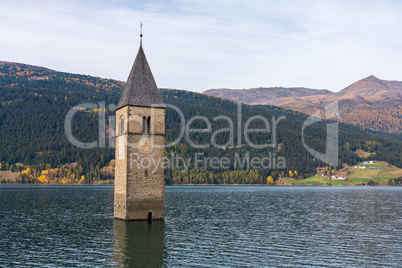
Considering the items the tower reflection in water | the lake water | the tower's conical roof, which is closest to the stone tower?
the tower's conical roof

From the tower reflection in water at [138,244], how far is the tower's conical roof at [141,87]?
1677 centimetres

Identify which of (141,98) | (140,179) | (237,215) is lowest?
(237,215)

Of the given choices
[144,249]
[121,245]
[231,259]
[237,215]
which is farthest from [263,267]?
[237,215]

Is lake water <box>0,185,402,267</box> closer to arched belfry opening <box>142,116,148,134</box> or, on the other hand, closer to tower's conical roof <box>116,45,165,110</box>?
arched belfry opening <box>142,116,148,134</box>

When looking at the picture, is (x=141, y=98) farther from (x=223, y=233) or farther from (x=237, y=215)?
(x=237, y=215)

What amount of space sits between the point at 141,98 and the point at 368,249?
35.2 meters

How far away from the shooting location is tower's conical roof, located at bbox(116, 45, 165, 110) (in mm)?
61625

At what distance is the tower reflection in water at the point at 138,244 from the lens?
39781 mm

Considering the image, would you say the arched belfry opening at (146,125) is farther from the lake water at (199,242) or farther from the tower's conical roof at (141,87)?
the lake water at (199,242)

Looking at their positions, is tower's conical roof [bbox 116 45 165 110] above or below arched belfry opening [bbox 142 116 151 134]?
above

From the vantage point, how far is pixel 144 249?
4488 centimetres

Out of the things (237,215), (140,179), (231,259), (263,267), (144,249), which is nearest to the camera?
(263,267)

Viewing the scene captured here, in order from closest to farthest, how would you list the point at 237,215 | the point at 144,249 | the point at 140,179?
the point at 144,249 < the point at 140,179 < the point at 237,215

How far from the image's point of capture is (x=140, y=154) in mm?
60625
